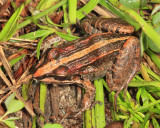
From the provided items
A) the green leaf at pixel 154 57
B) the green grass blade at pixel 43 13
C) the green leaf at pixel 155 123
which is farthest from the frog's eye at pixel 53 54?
the green leaf at pixel 155 123

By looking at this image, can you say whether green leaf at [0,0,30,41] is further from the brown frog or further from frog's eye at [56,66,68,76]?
frog's eye at [56,66,68,76]

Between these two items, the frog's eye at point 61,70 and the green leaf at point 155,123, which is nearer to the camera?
the frog's eye at point 61,70

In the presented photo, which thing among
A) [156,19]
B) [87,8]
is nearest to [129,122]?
[156,19]

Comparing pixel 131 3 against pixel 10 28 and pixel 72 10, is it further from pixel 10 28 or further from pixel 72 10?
pixel 10 28

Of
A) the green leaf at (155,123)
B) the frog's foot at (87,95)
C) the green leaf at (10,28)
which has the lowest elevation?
the green leaf at (155,123)

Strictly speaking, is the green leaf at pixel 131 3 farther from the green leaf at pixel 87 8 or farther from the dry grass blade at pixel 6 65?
the dry grass blade at pixel 6 65

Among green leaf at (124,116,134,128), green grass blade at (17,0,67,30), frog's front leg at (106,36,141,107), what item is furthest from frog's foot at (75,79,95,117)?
green grass blade at (17,0,67,30)
